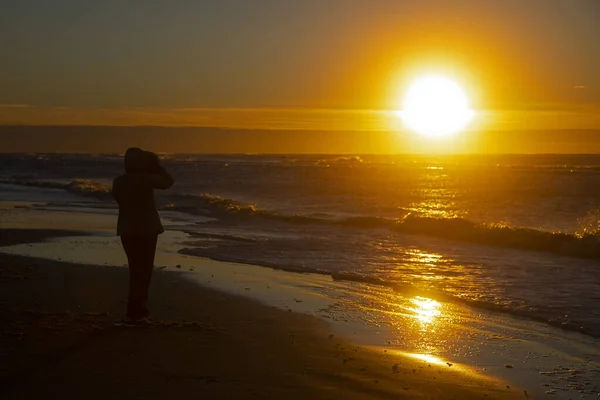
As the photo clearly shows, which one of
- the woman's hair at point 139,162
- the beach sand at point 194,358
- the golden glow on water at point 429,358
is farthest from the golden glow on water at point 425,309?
the woman's hair at point 139,162

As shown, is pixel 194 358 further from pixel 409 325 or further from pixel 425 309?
pixel 425 309

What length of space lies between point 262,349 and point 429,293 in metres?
4.23

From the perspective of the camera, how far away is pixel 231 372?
5.94m

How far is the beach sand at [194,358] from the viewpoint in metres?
5.48

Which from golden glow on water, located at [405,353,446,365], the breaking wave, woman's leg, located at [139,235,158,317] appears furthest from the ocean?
woman's leg, located at [139,235,158,317]

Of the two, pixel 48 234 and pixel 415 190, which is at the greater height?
pixel 415 190

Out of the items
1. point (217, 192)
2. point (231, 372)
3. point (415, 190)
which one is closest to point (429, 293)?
point (231, 372)

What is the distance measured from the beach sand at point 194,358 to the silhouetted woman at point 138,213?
439mm

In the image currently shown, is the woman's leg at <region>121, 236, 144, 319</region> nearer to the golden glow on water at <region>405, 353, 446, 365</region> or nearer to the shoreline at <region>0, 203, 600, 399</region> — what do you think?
the shoreline at <region>0, 203, 600, 399</region>

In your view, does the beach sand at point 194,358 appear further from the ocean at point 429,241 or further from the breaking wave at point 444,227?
the breaking wave at point 444,227

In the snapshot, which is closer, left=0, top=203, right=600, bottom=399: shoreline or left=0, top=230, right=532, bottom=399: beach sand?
left=0, top=230, right=532, bottom=399: beach sand

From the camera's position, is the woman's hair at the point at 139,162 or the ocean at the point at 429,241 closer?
the woman's hair at the point at 139,162

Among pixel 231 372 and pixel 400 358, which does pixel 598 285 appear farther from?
pixel 231 372

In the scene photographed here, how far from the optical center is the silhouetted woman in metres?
7.41
